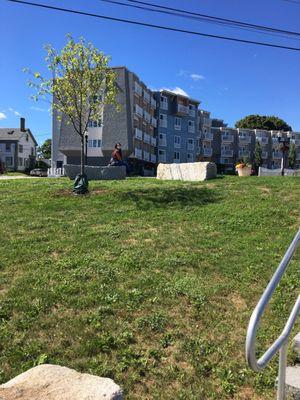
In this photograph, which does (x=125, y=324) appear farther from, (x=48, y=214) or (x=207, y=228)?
(x=48, y=214)

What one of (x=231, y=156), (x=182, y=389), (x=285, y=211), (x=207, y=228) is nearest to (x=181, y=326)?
(x=182, y=389)

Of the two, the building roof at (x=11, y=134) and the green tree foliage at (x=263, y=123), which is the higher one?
the green tree foliage at (x=263, y=123)

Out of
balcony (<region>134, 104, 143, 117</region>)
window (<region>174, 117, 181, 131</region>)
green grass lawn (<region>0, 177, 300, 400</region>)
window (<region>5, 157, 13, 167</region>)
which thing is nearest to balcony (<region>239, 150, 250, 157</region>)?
window (<region>174, 117, 181, 131</region>)

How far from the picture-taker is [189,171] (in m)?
17.4

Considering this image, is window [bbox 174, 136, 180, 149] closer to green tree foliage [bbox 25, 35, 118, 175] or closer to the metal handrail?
green tree foliage [bbox 25, 35, 118, 175]

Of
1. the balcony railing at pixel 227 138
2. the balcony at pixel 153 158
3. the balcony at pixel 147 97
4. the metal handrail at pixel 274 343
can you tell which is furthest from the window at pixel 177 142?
the metal handrail at pixel 274 343

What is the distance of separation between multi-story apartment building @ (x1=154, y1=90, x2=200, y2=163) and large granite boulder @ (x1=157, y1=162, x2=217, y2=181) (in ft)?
173

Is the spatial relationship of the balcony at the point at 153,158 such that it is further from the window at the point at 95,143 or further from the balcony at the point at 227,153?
the balcony at the point at 227,153

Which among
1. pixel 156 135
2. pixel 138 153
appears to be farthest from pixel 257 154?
pixel 138 153

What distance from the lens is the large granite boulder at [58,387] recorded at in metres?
2.95

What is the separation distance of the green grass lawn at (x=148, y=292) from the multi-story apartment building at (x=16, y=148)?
68.5 metres

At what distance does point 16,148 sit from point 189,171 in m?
63.8

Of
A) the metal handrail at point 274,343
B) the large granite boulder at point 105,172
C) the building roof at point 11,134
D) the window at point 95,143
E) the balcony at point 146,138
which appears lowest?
the metal handrail at point 274,343

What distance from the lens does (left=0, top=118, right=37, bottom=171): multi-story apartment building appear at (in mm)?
75500
